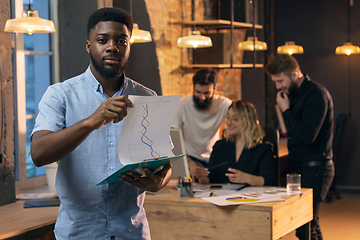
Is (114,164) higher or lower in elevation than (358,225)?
higher

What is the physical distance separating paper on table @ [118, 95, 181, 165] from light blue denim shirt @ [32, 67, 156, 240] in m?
0.10

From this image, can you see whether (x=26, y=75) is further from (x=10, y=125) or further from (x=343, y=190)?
(x=343, y=190)

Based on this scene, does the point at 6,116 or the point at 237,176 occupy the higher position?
the point at 6,116

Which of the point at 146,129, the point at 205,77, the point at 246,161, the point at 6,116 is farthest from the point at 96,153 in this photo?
the point at 205,77

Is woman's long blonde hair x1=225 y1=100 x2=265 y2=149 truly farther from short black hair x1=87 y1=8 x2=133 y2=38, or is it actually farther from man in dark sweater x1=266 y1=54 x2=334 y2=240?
short black hair x1=87 y1=8 x2=133 y2=38

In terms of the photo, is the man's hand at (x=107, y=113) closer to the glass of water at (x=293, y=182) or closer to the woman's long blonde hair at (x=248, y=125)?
the glass of water at (x=293, y=182)

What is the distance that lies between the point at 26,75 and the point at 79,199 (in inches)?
76.2

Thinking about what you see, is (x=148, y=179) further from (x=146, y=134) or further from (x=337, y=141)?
(x=337, y=141)

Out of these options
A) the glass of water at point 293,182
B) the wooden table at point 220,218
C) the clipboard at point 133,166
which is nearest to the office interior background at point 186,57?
the wooden table at point 220,218

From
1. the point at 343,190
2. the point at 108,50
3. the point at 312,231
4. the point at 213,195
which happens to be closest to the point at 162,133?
the point at 108,50

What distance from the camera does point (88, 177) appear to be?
1.37 m

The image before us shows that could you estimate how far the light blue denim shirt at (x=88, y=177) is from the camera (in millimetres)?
1354

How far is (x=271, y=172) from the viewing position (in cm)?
310

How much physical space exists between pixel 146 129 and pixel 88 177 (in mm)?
243
